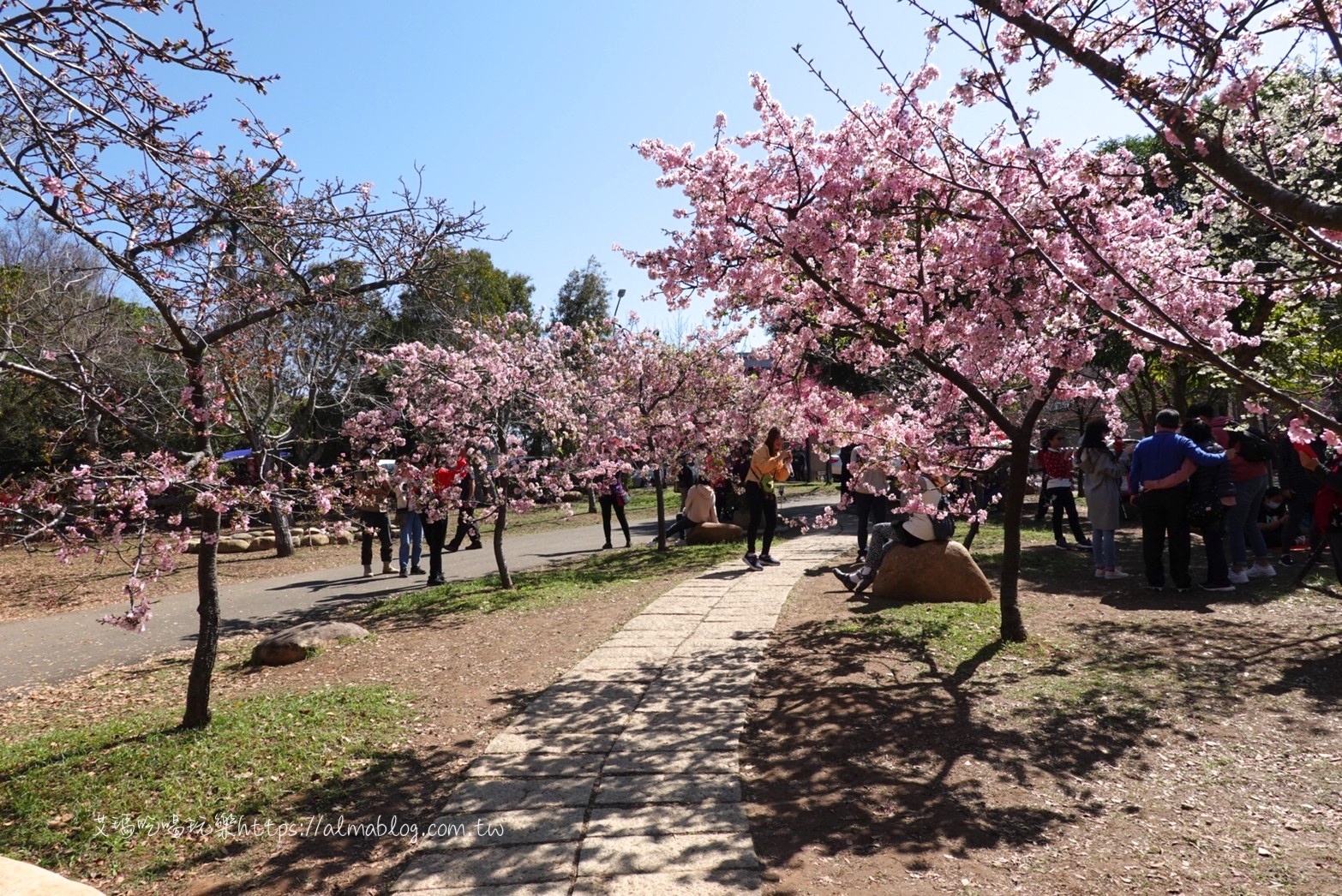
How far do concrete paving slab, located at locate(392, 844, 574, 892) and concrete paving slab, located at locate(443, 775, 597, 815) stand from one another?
1.29 ft

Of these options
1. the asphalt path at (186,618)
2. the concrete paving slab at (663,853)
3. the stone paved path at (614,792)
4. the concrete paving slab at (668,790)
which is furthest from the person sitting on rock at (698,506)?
the concrete paving slab at (663,853)

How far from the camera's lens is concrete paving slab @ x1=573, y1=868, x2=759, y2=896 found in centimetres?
326

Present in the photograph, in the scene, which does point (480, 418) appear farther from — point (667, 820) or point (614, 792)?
point (667, 820)

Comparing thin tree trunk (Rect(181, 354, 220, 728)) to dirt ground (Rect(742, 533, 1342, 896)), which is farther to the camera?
thin tree trunk (Rect(181, 354, 220, 728))

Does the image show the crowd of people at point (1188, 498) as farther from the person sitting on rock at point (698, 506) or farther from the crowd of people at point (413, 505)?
the person sitting on rock at point (698, 506)

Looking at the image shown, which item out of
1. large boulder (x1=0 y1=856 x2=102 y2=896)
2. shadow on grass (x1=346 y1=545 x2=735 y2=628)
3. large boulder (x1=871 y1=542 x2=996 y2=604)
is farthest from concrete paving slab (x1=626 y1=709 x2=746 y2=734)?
A: shadow on grass (x1=346 y1=545 x2=735 y2=628)

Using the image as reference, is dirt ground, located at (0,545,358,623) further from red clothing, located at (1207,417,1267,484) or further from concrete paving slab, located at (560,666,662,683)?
red clothing, located at (1207,417,1267,484)

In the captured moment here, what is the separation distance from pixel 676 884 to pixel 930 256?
5071 millimetres

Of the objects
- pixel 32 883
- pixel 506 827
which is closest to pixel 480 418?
pixel 506 827

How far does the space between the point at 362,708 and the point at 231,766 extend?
3.35 feet

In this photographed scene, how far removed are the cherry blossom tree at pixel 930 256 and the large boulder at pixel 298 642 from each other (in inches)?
170

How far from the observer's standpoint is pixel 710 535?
1512cm

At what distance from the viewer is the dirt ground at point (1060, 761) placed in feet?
11.1

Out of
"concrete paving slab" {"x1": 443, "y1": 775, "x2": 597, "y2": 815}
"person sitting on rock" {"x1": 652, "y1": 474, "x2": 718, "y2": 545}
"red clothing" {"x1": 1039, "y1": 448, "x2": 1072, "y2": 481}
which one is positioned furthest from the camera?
"person sitting on rock" {"x1": 652, "y1": 474, "x2": 718, "y2": 545}
